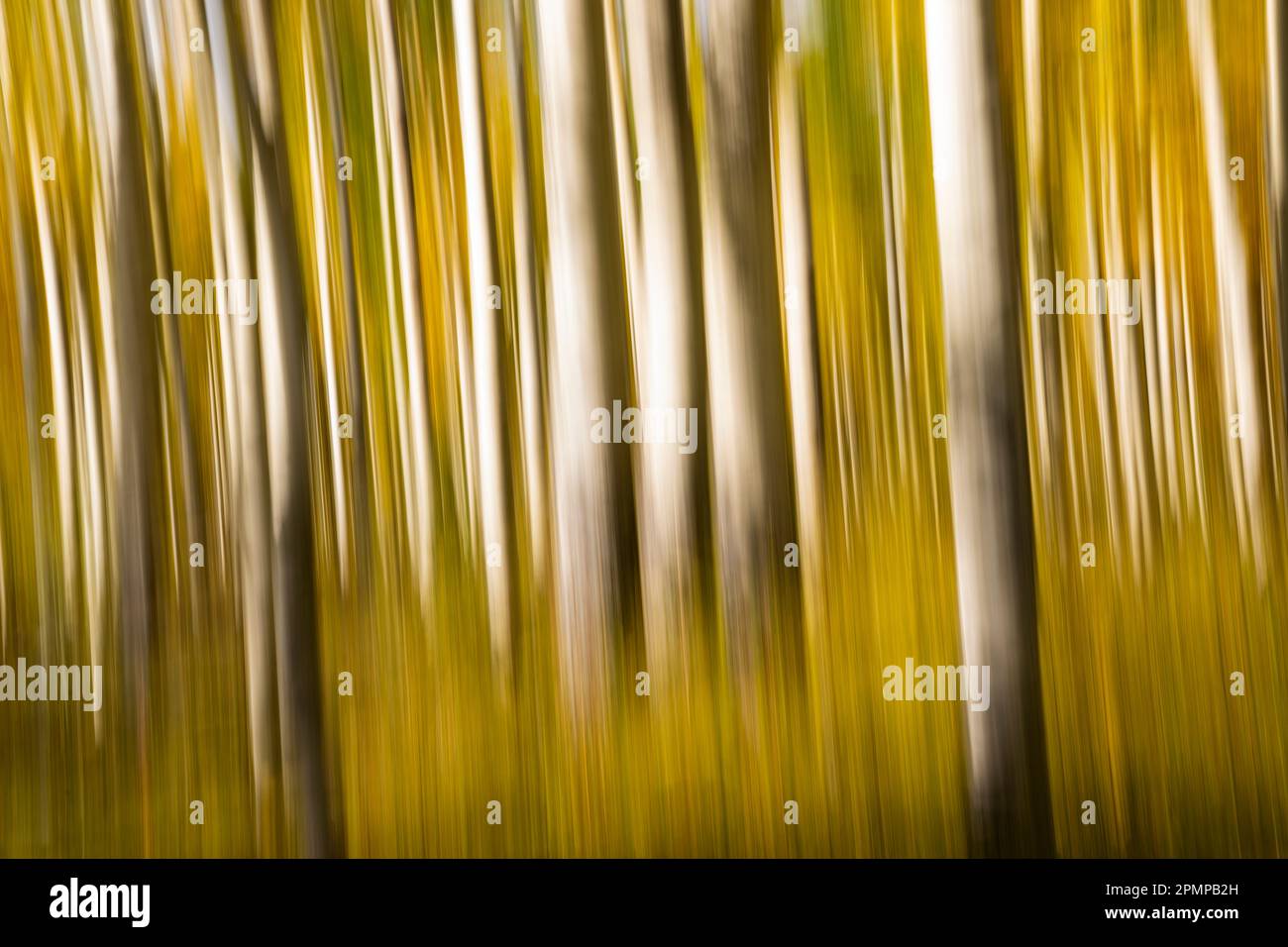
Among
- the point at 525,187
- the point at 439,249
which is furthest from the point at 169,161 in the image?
the point at 525,187

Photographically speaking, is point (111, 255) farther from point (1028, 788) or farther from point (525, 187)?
point (1028, 788)

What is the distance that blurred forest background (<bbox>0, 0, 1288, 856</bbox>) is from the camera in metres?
1.12

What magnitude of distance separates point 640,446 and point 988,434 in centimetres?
48

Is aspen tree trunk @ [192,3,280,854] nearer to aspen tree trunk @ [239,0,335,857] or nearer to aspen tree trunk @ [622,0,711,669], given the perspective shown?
aspen tree trunk @ [239,0,335,857]

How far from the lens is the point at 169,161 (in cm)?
114

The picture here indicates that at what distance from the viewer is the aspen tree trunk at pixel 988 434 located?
1.12m

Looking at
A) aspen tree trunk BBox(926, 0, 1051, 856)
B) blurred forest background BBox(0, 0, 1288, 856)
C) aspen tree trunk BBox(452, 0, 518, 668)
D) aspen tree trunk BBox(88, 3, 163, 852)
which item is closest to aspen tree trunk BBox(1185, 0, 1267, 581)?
blurred forest background BBox(0, 0, 1288, 856)

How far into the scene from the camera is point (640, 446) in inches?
44.5

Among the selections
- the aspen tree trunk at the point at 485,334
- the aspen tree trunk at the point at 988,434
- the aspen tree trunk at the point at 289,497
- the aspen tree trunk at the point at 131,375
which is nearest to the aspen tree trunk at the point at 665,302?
the aspen tree trunk at the point at 485,334

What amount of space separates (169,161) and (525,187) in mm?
496

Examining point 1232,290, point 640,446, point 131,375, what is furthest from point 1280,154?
point 131,375

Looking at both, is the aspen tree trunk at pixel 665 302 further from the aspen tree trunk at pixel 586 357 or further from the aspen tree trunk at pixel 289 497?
the aspen tree trunk at pixel 289 497

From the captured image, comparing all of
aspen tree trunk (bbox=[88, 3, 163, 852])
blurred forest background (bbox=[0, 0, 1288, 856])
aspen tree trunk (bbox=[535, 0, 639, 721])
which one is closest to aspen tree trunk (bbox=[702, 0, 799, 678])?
blurred forest background (bbox=[0, 0, 1288, 856])

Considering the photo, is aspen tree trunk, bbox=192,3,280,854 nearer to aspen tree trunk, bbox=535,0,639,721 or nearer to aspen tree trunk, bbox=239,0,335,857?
aspen tree trunk, bbox=239,0,335,857
